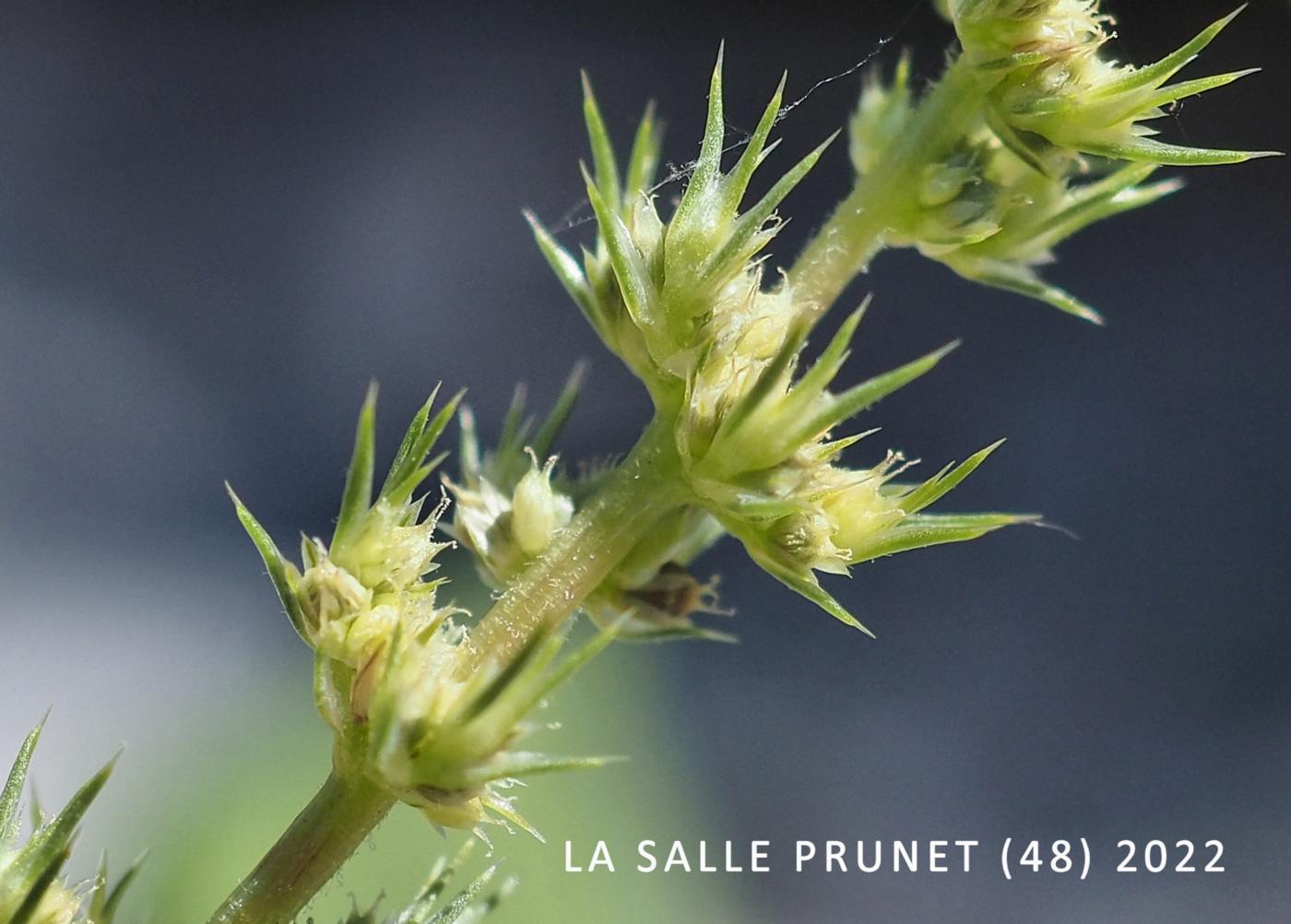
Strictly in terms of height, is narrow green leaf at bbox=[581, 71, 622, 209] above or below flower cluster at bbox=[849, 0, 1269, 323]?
below

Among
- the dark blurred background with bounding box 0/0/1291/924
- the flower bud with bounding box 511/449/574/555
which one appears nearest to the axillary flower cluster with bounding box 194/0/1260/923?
the flower bud with bounding box 511/449/574/555

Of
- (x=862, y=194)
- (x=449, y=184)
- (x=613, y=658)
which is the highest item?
(x=449, y=184)

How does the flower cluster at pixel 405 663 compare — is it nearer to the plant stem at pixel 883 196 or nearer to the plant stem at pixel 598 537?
the plant stem at pixel 598 537

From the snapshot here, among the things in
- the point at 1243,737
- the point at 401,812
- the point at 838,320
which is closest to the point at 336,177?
the point at 838,320

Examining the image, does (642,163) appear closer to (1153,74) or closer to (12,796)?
(1153,74)

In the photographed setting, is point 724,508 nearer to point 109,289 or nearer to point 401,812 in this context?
point 401,812

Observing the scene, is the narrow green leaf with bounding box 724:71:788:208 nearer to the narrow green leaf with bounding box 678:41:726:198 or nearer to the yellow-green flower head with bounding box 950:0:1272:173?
the narrow green leaf with bounding box 678:41:726:198
